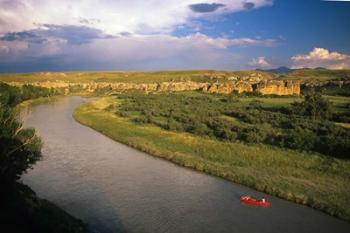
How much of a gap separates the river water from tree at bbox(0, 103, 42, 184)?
80.7 inches

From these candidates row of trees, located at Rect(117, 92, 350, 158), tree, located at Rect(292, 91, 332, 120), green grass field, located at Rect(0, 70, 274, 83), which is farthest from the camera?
green grass field, located at Rect(0, 70, 274, 83)

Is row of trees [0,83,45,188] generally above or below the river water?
above

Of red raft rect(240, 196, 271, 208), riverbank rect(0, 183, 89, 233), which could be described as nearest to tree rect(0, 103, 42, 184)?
riverbank rect(0, 183, 89, 233)

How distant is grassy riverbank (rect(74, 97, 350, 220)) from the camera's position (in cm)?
1893

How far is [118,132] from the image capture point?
119 feet

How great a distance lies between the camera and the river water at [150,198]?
626 inches

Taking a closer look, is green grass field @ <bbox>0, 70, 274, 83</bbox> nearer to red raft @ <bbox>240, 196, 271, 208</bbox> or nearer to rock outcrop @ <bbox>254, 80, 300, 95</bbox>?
rock outcrop @ <bbox>254, 80, 300, 95</bbox>

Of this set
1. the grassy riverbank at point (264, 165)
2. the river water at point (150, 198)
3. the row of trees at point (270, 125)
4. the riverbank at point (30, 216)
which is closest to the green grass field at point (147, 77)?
the row of trees at point (270, 125)

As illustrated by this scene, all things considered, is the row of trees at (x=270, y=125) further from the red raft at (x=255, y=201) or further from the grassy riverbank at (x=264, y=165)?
→ the red raft at (x=255, y=201)

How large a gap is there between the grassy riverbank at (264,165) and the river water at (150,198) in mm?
661

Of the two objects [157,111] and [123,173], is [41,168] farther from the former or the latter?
[157,111]

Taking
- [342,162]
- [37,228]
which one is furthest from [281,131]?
[37,228]

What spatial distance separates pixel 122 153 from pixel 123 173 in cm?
556

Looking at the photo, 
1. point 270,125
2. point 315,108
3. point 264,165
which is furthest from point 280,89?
point 264,165
